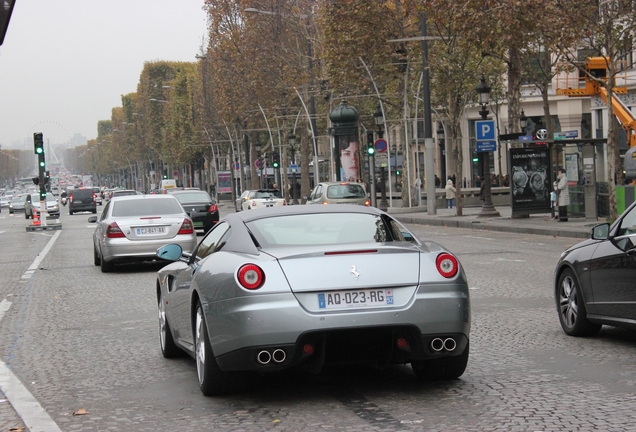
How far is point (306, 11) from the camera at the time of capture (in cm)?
6169

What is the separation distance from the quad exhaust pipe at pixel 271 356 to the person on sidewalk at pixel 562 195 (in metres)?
25.5

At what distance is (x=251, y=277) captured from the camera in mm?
6773

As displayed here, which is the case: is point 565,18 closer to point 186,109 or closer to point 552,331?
point 552,331

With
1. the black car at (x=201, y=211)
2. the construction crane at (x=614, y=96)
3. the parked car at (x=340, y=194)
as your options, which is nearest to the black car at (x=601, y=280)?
the construction crane at (x=614, y=96)

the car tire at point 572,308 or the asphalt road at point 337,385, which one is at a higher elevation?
the car tire at point 572,308

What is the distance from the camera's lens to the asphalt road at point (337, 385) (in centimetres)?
644

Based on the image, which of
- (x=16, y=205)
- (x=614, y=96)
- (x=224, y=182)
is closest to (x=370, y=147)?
(x=614, y=96)

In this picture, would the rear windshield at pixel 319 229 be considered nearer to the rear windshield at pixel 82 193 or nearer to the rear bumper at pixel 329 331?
the rear bumper at pixel 329 331

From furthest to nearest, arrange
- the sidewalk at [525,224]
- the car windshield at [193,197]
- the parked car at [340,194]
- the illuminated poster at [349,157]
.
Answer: the illuminated poster at [349,157] < the parked car at [340,194] < the car windshield at [193,197] < the sidewalk at [525,224]

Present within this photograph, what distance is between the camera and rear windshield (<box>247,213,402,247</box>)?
7.52 metres

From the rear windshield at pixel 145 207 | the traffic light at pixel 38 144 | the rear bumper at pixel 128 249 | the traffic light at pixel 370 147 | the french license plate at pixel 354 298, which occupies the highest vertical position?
the traffic light at pixel 38 144

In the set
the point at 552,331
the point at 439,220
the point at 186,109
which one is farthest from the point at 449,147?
the point at 552,331

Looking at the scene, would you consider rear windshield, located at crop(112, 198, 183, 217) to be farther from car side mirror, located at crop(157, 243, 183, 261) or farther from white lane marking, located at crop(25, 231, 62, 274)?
car side mirror, located at crop(157, 243, 183, 261)

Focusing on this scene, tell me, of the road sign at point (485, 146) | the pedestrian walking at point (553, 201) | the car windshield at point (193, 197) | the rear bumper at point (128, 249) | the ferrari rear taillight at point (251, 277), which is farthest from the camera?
the road sign at point (485, 146)
